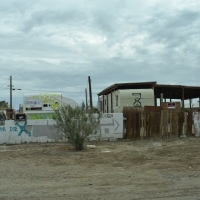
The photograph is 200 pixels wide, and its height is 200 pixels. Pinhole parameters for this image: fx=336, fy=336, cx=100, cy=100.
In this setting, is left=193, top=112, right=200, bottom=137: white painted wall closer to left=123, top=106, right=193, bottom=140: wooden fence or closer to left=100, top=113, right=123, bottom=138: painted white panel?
left=123, top=106, right=193, bottom=140: wooden fence

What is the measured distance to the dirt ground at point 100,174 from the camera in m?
7.52

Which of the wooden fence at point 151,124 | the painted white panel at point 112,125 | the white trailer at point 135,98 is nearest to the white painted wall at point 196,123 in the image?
the wooden fence at point 151,124

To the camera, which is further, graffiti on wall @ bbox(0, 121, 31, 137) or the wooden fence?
the wooden fence

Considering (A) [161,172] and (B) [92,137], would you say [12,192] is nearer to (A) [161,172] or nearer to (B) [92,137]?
(A) [161,172]

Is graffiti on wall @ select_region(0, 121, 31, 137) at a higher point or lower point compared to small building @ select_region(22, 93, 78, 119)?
lower

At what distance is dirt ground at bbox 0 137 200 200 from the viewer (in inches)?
296

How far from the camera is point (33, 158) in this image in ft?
43.5

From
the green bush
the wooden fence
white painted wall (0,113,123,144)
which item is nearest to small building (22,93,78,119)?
white painted wall (0,113,123,144)

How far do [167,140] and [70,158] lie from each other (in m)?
7.66

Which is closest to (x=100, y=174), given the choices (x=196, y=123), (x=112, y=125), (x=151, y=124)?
(x=112, y=125)

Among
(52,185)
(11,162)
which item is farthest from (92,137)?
(52,185)

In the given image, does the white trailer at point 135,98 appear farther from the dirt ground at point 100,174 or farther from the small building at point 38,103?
the dirt ground at point 100,174

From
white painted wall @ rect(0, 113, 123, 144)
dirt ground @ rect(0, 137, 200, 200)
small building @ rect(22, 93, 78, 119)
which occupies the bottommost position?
dirt ground @ rect(0, 137, 200, 200)

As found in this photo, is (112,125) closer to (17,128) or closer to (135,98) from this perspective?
(17,128)
